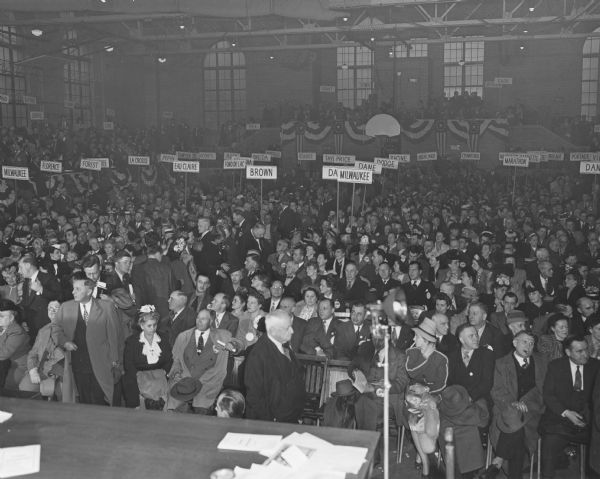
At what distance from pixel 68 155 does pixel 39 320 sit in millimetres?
17787

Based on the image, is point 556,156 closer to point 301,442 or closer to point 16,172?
point 16,172

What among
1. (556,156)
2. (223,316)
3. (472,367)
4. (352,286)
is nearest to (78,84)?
(556,156)

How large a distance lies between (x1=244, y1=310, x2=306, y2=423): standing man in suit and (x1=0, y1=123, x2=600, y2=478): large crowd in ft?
0.04

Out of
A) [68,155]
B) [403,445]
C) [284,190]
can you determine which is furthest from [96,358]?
[68,155]

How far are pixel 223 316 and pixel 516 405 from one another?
3.26m

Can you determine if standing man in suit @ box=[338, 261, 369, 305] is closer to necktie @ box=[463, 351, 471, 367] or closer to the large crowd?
the large crowd

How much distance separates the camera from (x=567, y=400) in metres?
6.18

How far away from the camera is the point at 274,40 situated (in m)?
33.1

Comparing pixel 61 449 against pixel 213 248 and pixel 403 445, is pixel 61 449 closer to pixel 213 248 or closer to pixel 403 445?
pixel 403 445

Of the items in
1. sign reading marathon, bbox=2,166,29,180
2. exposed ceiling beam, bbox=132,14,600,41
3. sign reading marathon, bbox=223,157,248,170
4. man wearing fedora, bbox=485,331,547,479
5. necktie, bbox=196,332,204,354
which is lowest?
man wearing fedora, bbox=485,331,547,479

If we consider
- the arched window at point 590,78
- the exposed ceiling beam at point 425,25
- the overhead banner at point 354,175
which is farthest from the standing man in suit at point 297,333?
the arched window at point 590,78

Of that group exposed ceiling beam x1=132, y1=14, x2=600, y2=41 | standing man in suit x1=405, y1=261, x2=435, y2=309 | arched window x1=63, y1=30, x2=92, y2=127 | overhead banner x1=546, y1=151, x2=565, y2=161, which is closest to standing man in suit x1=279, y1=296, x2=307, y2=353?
standing man in suit x1=405, y1=261, x2=435, y2=309

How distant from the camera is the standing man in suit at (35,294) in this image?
26.6 ft

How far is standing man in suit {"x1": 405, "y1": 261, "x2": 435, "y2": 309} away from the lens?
374 inches
